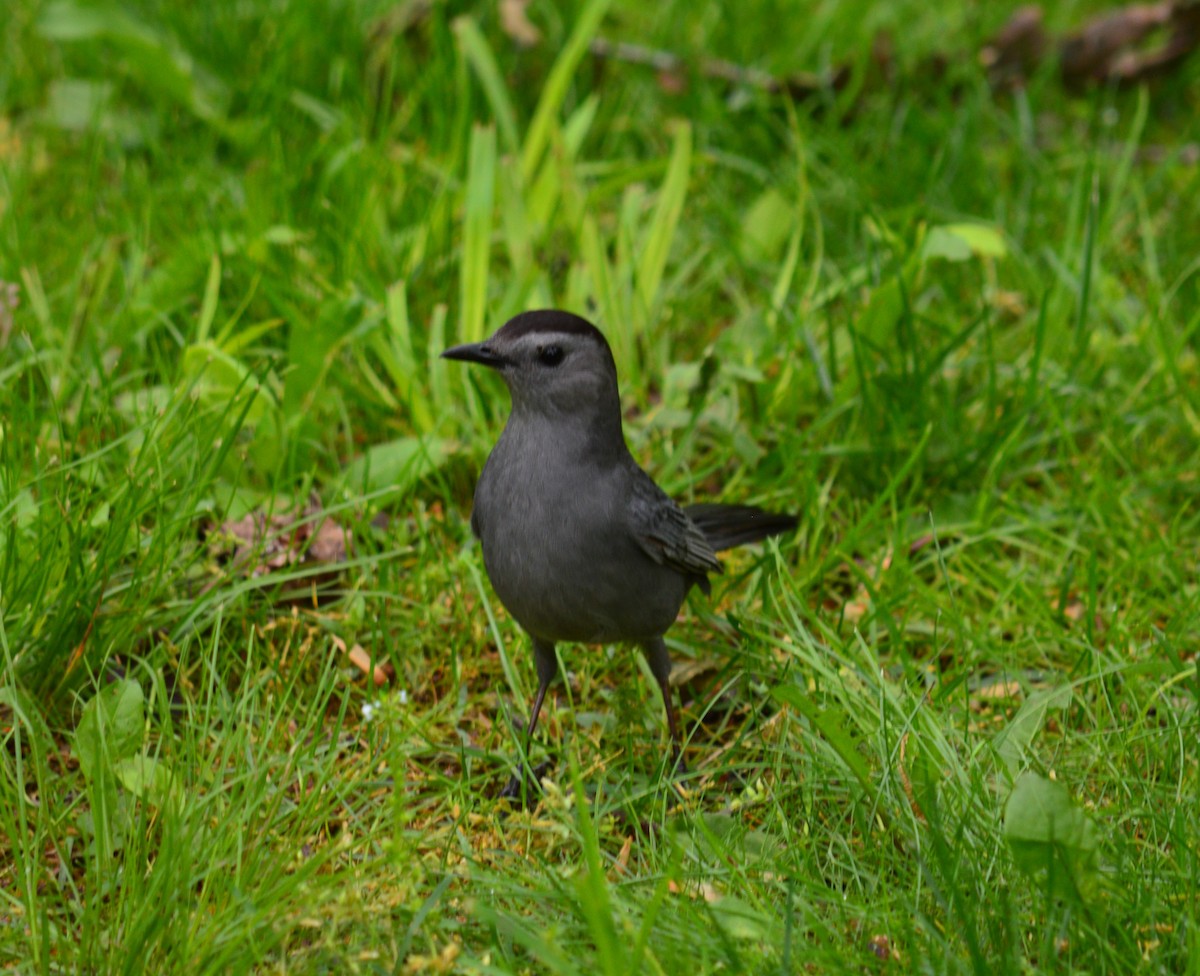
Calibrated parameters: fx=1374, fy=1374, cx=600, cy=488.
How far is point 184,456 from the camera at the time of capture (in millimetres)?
3676

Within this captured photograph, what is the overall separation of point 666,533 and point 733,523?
0.51m

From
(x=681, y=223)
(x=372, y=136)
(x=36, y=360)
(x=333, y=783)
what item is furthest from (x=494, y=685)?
(x=372, y=136)

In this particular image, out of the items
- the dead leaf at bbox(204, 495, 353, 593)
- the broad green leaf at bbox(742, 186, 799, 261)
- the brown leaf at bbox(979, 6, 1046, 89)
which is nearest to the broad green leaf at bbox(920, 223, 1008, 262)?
the broad green leaf at bbox(742, 186, 799, 261)

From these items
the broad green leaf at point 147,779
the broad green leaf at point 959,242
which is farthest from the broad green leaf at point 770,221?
the broad green leaf at point 147,779

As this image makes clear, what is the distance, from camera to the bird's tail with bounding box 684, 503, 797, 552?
3.78 metres

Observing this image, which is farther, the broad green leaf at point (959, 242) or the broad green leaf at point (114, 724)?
the broad green leaf at point (959, 242)

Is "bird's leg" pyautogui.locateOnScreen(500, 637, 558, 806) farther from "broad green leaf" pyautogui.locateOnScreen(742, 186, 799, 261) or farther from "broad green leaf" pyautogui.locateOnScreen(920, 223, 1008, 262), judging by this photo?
"broad green leaf" pyautogui.locateOnScreen(742, 186, 799, 261)

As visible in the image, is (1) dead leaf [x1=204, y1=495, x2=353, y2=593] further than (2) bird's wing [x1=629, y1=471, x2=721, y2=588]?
Yes

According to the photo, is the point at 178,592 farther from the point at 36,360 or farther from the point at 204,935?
the point at 204,935

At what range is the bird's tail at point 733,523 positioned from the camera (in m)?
3.78

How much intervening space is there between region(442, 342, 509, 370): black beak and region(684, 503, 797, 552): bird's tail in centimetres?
77

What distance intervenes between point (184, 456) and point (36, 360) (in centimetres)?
59

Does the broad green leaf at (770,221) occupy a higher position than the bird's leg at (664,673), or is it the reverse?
the broad green leaf at (770,221)

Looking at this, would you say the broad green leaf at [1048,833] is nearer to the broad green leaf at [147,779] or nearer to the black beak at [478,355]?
the black beak at [478,355]
